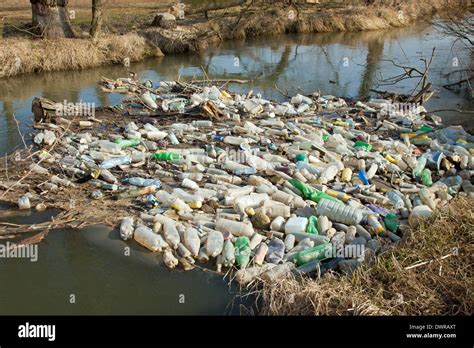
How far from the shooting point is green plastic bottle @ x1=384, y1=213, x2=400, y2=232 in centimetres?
598

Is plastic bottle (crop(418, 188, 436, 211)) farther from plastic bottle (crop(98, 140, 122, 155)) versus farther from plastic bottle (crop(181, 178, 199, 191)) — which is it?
plastic bottle (crop(98, 140, 122, 155))

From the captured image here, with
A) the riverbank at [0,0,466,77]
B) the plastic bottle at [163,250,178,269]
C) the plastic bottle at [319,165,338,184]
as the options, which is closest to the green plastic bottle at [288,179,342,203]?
the plastic bottle at [319,165,338,184]

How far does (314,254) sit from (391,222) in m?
1.23

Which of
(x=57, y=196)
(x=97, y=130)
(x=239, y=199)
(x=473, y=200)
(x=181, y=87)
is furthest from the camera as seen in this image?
(x=181, y=87)

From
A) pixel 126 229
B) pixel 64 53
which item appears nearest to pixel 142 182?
pixel 126 229

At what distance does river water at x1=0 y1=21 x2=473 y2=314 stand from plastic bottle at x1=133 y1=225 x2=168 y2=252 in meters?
0.11

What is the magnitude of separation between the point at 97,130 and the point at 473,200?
6597mm

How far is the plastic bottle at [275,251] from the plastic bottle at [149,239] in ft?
3.77

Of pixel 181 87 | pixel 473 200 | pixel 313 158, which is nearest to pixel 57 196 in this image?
pixel 313 158

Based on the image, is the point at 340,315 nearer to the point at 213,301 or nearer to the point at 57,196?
the point at 213,301

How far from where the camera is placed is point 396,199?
6684mm

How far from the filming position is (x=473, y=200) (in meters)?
5.84

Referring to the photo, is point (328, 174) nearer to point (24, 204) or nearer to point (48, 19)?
point (24, 204)

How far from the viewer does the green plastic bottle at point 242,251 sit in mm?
5328
